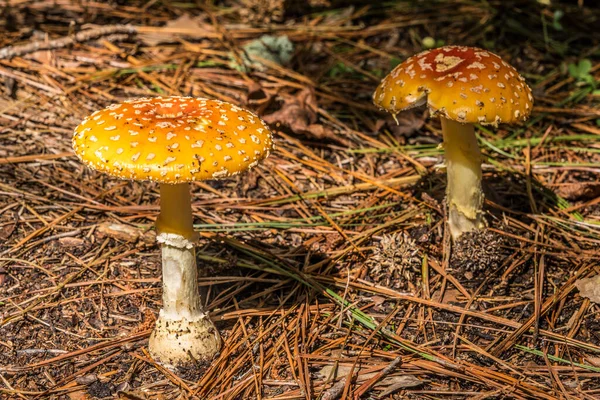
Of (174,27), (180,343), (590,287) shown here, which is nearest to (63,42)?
(174,27)

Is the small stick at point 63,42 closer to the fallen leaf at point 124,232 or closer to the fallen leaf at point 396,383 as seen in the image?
the fallen leaf at point 124,232

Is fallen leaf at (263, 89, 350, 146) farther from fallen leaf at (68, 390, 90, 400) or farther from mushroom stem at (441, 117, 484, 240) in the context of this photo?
fallen leaf at (68, 390, 90, 400)

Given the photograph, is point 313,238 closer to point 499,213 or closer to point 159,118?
point 499,213

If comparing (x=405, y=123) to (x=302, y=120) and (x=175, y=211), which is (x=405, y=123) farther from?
(x=175, y=211)

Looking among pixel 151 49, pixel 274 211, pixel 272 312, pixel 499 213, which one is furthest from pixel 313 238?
pixel 151 49

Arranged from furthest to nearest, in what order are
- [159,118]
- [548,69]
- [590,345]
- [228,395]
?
[548,69], [590,345], [228,395], [159,118]

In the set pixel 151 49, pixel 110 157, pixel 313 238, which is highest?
pixel 110 157

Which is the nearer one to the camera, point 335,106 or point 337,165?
point 337,165

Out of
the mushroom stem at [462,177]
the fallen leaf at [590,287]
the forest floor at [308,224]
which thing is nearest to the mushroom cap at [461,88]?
the mushroom stem at [462,177]

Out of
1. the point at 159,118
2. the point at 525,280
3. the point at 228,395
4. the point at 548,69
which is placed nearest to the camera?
the point at 159,118
